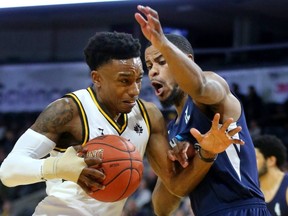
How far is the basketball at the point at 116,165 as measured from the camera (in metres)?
3.38

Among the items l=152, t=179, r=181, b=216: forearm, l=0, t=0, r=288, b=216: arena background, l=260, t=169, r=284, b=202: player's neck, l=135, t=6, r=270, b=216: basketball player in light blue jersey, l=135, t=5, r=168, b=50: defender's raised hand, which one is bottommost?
l=0, t=0, r=288, b=216: arena background

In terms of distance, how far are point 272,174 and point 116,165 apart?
2940 mm

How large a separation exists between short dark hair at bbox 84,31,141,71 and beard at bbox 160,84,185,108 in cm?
34

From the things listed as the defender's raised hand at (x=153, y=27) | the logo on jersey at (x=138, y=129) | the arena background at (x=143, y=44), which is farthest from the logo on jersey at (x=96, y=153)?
the arena background at (x=143, y=44)

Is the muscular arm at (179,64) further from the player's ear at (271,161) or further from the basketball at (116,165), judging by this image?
the player's ear at (271,161)

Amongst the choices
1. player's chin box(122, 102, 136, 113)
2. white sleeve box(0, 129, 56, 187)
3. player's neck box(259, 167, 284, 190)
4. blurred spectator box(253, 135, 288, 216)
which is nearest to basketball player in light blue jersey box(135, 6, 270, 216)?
player's chin box(122, 102, 136, 113)

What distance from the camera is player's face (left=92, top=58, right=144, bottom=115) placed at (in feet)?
12.1

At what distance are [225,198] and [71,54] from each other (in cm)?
1227

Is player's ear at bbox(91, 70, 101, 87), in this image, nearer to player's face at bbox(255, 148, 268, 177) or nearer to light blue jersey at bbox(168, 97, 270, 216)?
light blue jersey at bbox(168, 97, 270, 216)

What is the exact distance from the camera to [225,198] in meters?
3.67

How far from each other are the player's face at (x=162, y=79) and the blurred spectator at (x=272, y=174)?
7.25ft

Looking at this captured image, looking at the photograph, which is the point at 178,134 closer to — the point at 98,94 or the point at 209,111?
the point at 209,111

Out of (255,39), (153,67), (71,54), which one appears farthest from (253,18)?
(153,67)

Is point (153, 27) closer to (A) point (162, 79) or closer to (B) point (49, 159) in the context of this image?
(A) point (162, 79)
